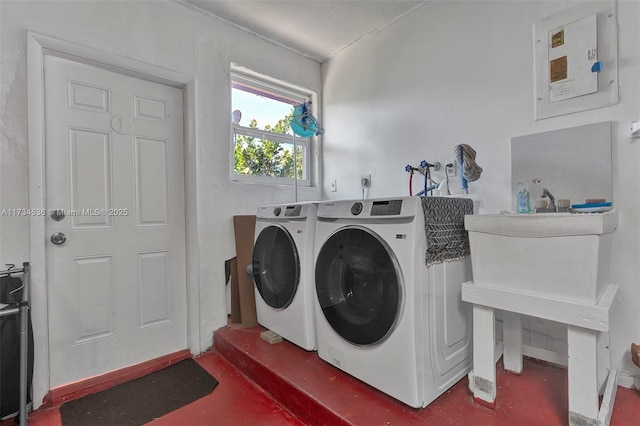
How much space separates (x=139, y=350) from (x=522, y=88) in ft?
9.31

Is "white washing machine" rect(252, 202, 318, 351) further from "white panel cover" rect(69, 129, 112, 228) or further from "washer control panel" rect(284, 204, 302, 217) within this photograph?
"white panel cover" rect(69, 129, 112, 228)

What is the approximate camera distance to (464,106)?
1.93 meters

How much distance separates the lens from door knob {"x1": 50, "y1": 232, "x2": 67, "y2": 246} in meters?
1.66

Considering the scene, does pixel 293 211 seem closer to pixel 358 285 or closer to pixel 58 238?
pixel 358 285

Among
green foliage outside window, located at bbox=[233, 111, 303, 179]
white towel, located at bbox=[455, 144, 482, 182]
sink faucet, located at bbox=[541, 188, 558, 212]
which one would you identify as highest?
green foliage outside window, located at bbox=[233, 111, 303, 179]

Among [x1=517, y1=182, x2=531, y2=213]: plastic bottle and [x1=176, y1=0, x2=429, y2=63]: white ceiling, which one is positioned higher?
[x1=176, y1=0, x2=429, y2=63]: white ceiling

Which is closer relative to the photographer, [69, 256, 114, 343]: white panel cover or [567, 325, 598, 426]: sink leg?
[567, 325, 598, 426]: sink leg

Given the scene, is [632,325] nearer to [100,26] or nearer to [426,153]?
[426,153]

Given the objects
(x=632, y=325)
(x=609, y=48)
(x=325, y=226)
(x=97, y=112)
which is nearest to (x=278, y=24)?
(x=97, y=112)

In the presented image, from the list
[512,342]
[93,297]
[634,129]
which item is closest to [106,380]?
[93,297]

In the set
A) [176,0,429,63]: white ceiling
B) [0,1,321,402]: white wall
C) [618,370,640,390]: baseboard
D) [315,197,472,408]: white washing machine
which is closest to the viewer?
[315,197,472,408]: white washing machine

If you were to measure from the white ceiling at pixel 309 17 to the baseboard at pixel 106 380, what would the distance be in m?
2.45

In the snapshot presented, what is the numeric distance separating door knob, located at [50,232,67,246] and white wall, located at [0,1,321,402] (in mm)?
133

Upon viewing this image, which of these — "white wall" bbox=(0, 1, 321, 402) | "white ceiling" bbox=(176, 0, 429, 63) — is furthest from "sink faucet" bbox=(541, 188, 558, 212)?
"white wall" bbox=(0, 1, 321, 402)
